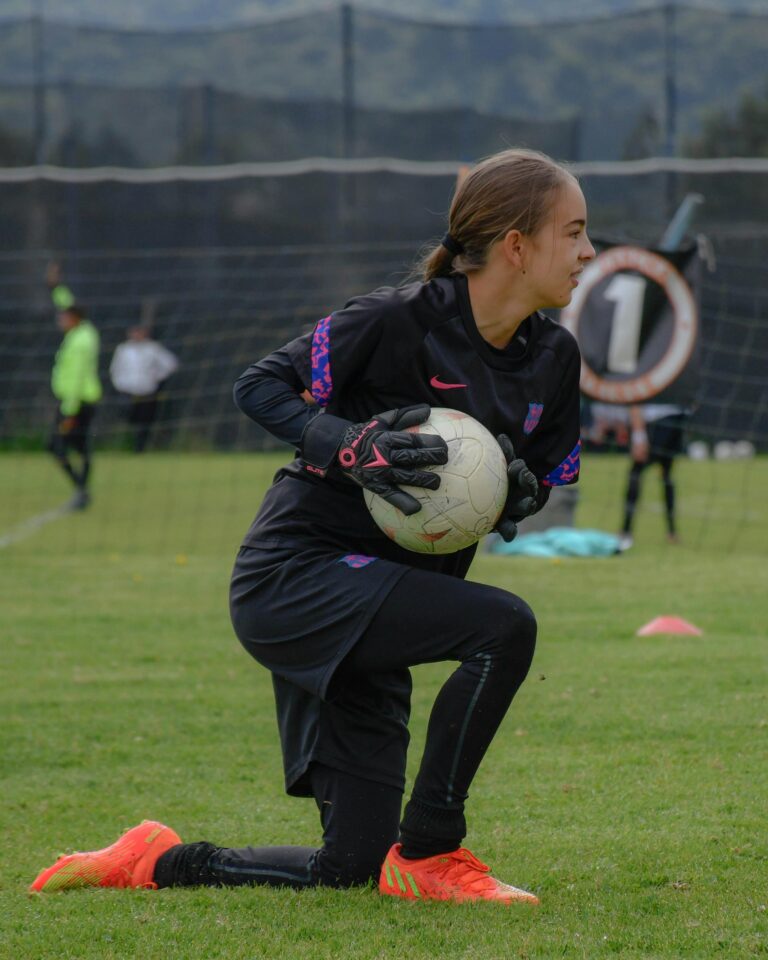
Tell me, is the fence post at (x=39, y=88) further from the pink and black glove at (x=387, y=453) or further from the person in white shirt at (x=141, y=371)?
the pink and black glove at (x=387, y=453)

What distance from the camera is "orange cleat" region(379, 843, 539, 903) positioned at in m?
3.40

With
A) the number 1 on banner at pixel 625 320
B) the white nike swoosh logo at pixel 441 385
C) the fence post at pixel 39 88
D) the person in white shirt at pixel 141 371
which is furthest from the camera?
the fence post at pixel 39 88

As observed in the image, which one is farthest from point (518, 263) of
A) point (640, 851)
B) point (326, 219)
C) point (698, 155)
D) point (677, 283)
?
point (698, 155)

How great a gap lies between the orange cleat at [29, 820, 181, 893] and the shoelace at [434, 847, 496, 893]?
0.79m

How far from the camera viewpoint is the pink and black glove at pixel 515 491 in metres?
3.41

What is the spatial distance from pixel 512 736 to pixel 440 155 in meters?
19.0

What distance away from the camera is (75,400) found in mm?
14750

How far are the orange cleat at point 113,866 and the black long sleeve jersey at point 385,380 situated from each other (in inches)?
34.1

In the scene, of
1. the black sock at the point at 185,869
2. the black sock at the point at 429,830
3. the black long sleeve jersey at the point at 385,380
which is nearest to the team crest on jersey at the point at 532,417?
the black long sleeve jersey at the point at 385,380

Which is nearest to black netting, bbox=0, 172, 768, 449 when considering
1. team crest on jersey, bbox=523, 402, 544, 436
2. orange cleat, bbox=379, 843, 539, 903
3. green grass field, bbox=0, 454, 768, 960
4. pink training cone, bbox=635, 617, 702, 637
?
green grass field, bbox=0, 454, 768, 960

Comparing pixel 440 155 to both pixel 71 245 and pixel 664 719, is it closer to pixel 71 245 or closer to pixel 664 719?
pixel 71 245

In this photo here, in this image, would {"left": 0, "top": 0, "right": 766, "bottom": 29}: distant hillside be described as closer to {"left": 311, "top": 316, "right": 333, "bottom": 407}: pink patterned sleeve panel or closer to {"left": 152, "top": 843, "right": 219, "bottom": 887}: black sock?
{"left": 311, "top": 316, "right": 333, "bottom": 407}: pink patterned sleeve panel

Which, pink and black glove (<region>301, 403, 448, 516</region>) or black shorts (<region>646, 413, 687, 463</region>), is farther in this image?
black shorts (<region>646, 413, 687, 463</region>)

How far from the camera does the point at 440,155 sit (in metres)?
23.2
